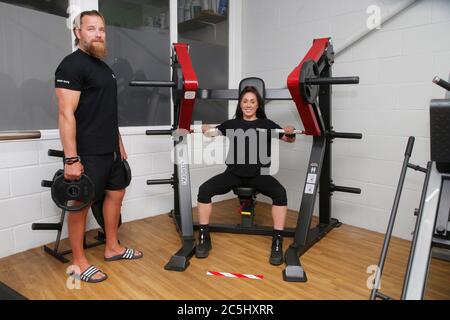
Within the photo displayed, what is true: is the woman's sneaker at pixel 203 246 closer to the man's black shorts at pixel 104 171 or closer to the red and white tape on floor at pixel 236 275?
the red and white tape on floor at pixel 236 275

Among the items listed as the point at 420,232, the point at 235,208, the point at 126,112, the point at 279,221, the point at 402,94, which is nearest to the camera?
the point at 420,232

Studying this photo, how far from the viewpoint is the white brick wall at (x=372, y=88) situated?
2680mm

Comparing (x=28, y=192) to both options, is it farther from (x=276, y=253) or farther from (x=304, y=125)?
(x=304, y=125)

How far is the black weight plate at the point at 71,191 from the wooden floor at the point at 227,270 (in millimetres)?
497

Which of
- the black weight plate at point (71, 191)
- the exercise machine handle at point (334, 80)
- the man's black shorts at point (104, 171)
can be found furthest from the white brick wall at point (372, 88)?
the black weight plate at point (71, 191)

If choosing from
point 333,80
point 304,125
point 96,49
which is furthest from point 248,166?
point 96,49

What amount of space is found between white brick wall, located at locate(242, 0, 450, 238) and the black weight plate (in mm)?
2199

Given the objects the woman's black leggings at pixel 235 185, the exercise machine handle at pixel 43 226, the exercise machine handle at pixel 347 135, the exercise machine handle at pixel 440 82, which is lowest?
the exercise machine handle at pixel 43 226

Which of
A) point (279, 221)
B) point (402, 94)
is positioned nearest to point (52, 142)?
point (279, 221)

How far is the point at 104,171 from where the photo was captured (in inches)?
86.7

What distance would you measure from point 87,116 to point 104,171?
0.35m

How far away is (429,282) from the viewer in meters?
2.16

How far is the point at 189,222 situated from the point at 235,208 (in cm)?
122
